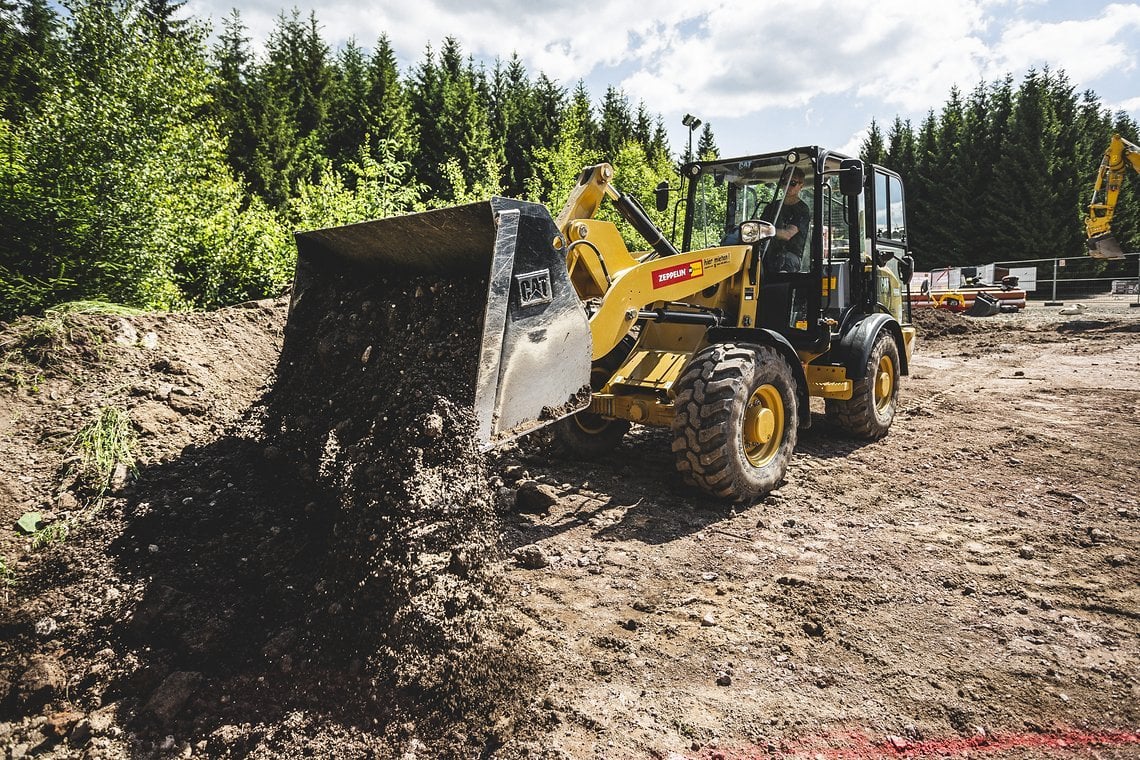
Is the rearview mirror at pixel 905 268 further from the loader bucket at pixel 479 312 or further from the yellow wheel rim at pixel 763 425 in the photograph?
the loader bucket at pixel 479 312

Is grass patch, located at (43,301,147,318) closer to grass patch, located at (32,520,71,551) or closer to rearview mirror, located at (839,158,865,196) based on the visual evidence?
grass patch, located at (32,520,71,551)

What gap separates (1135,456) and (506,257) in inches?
229

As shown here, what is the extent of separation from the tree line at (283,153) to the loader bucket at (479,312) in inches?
161

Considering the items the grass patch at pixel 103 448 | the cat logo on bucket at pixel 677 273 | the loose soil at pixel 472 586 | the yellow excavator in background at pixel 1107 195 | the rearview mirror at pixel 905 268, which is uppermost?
the yellow excavator in background at pixel 1107 195

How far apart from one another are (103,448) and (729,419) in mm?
4288

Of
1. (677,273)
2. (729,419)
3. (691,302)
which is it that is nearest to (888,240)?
(691,302)

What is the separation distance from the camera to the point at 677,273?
500cm

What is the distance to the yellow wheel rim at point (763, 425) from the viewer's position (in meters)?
4.69

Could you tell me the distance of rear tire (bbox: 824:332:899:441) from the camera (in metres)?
6.19

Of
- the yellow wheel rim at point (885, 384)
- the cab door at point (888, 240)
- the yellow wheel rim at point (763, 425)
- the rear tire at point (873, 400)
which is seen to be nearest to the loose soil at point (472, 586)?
the yellow wheel rim at point (763, 425)

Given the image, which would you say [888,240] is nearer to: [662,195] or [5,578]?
[662,195]

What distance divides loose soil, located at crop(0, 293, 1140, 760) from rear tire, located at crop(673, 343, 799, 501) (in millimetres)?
262

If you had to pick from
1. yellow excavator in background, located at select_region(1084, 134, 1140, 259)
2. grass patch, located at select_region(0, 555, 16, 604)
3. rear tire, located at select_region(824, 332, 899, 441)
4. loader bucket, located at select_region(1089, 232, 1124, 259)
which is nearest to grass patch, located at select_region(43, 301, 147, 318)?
grass patch, located at select_region(0, 555, 16, 604)

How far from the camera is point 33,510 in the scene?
159 inches
